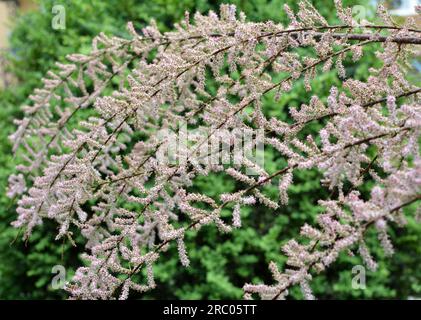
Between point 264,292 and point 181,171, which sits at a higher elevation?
point 181,171

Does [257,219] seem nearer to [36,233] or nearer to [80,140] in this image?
[36,233]

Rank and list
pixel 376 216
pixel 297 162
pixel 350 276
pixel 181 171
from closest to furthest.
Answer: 1. pixel 376 216
2. pixel 297 162
3. pixel 181 171
4. pixel 350 276

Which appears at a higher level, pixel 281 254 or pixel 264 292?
pixel 281 254

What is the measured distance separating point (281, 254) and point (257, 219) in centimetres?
23

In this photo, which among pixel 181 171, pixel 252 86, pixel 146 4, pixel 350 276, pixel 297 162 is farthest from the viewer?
pixel 146 4

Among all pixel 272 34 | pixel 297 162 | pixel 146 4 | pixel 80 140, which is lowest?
pixel 297 162

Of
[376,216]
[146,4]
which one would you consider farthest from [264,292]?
[146,4]

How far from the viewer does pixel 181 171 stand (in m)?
1.46

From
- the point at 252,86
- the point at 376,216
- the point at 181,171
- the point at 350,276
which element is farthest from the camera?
the point at 350,276

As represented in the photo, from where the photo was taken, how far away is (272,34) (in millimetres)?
1644

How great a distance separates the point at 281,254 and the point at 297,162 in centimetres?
175
